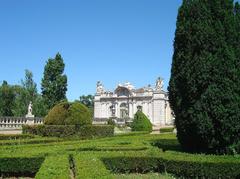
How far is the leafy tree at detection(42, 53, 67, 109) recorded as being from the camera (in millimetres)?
58966

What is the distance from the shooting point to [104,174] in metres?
9.29

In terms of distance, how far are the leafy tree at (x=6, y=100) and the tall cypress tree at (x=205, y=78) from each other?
55.5 metres

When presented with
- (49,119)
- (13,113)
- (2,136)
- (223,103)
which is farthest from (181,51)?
(13,113)

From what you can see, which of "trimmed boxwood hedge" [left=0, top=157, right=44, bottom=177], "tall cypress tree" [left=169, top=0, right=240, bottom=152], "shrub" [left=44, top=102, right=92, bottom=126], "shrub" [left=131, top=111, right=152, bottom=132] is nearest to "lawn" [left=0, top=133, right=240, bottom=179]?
"trimmed boxwood hedge" [left=0, top=157, right=44, bottom=177]

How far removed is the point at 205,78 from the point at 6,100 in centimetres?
5841

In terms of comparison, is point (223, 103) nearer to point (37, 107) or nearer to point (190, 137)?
point (190, 137)

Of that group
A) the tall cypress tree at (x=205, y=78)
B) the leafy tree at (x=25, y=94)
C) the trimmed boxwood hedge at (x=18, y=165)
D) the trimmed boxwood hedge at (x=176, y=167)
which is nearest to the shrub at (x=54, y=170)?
the trimmed boxwood hedge at (x=18, y=165)

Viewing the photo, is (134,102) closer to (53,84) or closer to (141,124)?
(53,84)

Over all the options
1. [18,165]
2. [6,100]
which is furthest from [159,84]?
[18,165]

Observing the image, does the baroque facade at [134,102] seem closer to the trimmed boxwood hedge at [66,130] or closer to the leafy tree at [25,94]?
the leafy tree at [25,94]

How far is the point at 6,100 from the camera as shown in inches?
2657

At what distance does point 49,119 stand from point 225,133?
59.6 ft

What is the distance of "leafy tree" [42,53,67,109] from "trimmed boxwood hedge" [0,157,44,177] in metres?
46.4

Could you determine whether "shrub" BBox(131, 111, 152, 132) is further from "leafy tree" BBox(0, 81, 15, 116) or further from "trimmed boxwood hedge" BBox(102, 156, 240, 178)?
"leafy tree" BBox(0, 81, 15, 116)
